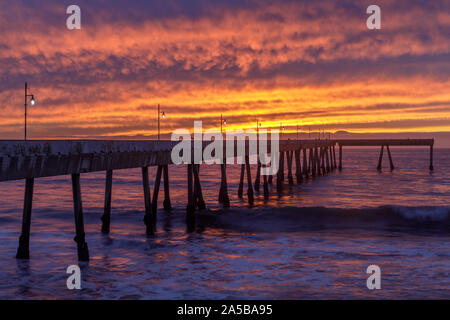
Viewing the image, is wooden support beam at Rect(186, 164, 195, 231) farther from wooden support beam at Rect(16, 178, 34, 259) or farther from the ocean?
wooden support beam at Rect(16, 178, 34, 259)

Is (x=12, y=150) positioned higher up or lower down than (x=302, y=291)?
higher up

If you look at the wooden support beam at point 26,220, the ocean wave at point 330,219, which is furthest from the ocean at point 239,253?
the wooden support beam at point 26,220

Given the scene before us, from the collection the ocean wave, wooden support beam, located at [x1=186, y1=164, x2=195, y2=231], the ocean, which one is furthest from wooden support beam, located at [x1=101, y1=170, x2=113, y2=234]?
the ocean wave

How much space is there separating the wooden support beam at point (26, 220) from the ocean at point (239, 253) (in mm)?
493

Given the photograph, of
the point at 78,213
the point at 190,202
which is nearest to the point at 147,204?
the point at 190,202

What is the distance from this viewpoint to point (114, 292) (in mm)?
15750

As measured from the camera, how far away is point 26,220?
18.1 meters

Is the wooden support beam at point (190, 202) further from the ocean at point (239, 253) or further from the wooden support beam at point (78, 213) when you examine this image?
the wooden support beam at point (78, 213)

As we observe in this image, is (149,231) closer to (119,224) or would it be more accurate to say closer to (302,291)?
(119,224)

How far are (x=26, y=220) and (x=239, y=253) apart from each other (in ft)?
28.9

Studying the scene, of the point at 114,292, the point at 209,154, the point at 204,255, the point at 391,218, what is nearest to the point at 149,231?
the point at 204,255

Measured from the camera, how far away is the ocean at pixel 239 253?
1620 cm

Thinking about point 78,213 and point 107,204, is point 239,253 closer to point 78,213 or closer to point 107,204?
point 78,213
